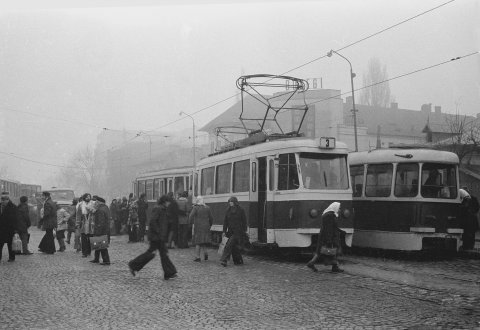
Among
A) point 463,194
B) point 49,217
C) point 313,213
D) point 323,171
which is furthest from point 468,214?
point 49,217

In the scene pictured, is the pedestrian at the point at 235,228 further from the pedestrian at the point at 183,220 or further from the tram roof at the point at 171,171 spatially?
the tram roof at the point at 171,171

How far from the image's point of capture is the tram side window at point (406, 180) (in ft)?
55.5

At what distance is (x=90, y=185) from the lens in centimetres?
9606

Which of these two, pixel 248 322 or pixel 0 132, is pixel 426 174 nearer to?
pixel 248 322

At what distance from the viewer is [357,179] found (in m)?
18.8

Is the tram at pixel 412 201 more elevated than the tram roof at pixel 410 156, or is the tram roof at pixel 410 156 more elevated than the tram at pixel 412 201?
the tram roof at pixel 410 156

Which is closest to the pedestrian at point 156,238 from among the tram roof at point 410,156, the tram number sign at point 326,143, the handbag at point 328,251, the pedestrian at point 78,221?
the handbag at point 328,251

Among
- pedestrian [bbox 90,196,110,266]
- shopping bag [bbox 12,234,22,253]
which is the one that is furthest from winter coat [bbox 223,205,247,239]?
shopping bag [bbox 12,234,22,253]

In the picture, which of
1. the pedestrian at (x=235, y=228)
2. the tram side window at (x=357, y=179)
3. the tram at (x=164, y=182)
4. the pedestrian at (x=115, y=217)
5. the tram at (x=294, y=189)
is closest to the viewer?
the pedestrian at (x=235, y=228)

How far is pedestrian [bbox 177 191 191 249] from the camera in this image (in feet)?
67.7

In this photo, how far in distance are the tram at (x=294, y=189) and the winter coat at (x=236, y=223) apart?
1.28 m

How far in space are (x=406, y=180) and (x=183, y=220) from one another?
292 inches

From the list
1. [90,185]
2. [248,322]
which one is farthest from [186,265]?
[90,185]

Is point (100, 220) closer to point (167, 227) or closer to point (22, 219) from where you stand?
point (167, 227)
